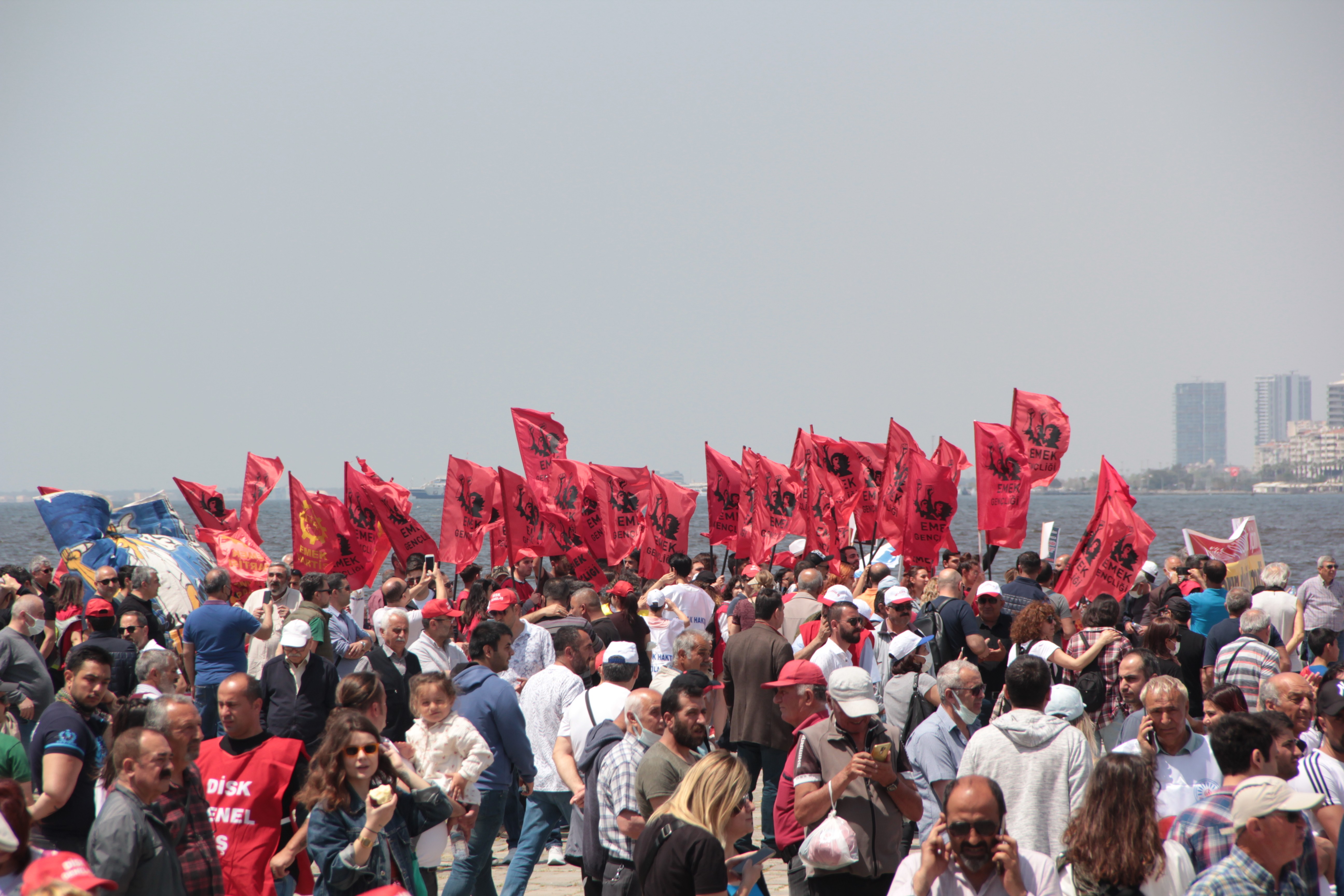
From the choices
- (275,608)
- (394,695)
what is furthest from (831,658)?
(275,608)

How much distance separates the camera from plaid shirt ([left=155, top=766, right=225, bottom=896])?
183 inches

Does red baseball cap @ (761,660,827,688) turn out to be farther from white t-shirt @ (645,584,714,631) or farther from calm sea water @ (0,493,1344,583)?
calm sea water @ (0,493,1344,583)

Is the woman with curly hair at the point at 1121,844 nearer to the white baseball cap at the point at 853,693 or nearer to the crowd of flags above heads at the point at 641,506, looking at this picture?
the white baseball cap at the point at 853,693

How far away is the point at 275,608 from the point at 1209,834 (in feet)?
29.6

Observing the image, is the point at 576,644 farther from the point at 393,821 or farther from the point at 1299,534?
the point at 1299,534

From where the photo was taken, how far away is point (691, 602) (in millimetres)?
11195

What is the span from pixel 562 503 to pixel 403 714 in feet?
30.8

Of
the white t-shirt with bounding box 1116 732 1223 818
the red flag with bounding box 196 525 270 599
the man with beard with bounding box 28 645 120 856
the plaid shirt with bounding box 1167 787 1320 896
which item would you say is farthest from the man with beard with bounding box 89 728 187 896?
the red flag with bounding box 196 525 270 599

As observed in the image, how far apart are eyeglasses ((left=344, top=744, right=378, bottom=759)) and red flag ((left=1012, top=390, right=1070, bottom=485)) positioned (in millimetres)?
13161

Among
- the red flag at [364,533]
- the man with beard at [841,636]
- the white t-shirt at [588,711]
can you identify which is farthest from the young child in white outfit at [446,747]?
the red flag at [364,533]

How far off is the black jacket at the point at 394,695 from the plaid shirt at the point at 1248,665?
5543mm

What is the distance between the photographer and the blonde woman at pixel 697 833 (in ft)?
14.7

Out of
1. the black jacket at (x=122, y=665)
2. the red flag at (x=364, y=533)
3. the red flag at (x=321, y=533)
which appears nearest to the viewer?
the black jacket at (x=122, y=665)

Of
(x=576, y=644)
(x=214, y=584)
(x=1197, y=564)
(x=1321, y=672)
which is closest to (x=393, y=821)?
(x=576, y=644)
